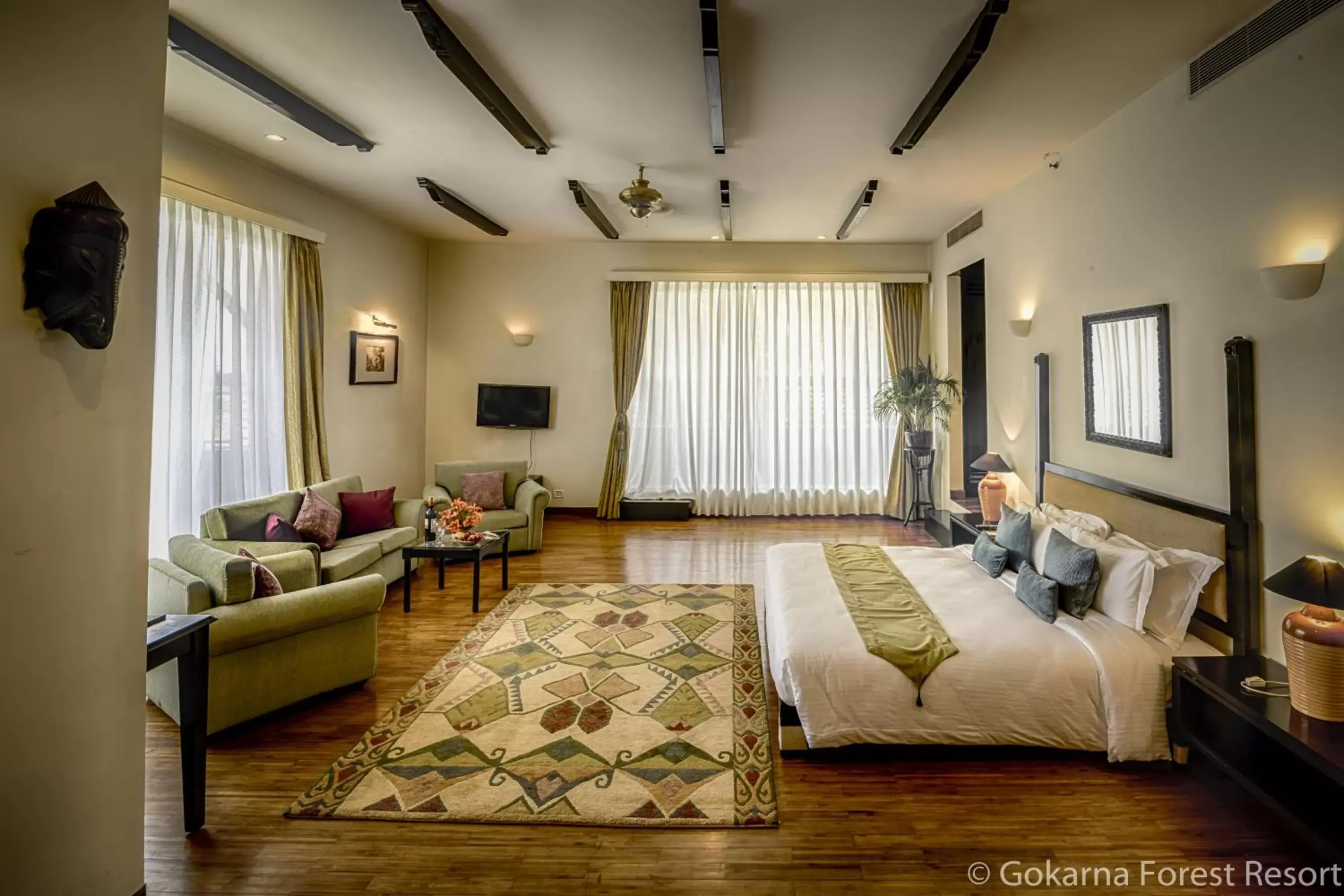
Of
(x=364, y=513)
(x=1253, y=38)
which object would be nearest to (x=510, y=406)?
(x=364, y=513)

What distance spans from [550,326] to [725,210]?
110 inches

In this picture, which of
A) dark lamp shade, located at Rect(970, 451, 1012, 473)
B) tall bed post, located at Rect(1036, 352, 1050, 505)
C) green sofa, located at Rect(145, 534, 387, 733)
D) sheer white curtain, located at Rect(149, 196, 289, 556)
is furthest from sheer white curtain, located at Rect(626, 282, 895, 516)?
green sofa, located at Rect(145, 534, 387, 733)

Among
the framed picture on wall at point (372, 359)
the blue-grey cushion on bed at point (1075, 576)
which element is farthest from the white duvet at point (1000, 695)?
the framed picture on wall at point (372, 359)

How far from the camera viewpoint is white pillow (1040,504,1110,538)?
11.5 feet

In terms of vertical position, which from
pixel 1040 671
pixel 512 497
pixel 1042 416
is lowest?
pixel 1040 671

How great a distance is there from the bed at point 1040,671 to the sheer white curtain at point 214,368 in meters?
3.84

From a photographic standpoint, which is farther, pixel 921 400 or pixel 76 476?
pixel 921 400

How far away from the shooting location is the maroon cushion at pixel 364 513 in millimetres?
4895

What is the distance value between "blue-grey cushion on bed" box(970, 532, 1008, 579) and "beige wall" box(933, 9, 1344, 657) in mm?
862

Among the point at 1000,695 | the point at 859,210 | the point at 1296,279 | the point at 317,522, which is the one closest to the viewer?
the point at 1296,279

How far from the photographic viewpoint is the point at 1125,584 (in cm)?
285

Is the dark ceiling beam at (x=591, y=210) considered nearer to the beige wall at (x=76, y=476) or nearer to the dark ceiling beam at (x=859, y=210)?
the dark ceiling beam at (x=859, y=210)

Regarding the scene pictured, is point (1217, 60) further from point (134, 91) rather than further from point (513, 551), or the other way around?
point (513, 551)

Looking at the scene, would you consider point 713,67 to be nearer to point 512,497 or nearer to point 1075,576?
point 1075,576
